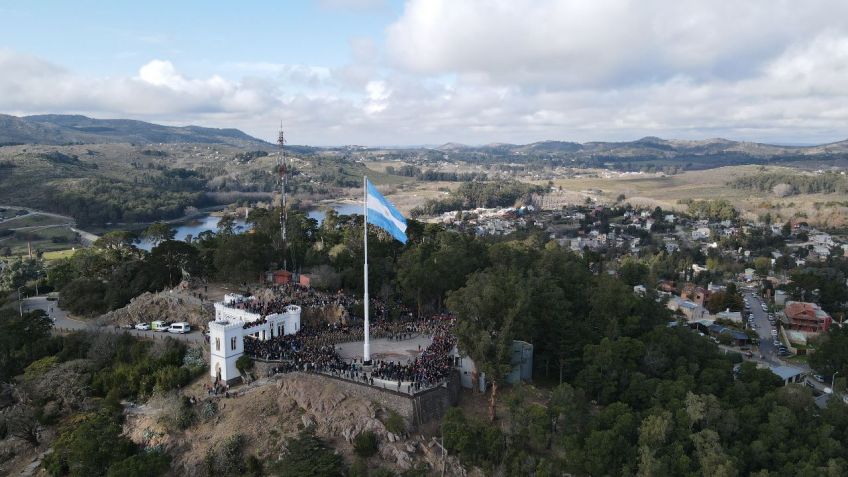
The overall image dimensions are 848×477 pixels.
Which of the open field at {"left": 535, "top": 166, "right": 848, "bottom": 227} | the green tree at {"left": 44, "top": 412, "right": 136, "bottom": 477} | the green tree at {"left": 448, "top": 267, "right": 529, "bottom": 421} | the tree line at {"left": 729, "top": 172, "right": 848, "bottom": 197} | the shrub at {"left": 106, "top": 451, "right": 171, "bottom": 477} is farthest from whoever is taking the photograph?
the tree line at {"left": 729, "top": 172, "right": 848, "bottom": 197}

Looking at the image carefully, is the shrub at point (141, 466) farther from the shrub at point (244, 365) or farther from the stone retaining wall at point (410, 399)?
the stone retaining wall at point (410, 399)

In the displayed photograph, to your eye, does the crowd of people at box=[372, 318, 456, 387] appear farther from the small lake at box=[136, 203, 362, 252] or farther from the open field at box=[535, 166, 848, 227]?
the open field at box=[535, 166, 848, 227]

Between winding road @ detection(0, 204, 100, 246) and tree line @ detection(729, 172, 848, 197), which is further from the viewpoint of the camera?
tree line @ detection(729, 172, 848, 197)

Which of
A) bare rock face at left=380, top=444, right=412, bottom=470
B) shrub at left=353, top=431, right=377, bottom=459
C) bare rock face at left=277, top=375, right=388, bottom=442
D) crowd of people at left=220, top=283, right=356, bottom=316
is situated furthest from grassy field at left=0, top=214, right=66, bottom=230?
bare rock face at left=380, top=444, right=412, bottom=470

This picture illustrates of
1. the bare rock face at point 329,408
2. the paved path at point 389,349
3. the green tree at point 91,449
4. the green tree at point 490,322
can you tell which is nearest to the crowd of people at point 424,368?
the paved path at point 389,349

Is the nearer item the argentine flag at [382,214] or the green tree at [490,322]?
the argentine flag at [382,214]

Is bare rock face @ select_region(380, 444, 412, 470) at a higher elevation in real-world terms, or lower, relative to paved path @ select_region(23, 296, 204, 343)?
lower
